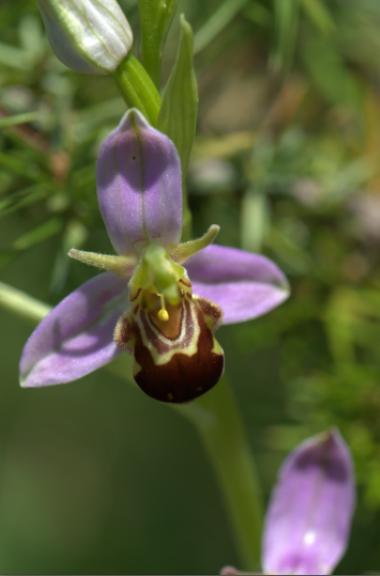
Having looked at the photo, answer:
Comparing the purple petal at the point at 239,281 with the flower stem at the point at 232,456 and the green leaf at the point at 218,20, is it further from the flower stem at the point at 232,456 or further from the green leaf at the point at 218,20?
the green leaf at the point at 218,20

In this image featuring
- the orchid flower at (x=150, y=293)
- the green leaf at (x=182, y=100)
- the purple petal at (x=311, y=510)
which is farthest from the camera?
the purple petal at (x=311, y=510)

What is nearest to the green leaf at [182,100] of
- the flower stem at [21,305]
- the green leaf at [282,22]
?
the flower stem at [21,305]

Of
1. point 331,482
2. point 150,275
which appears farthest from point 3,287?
point 331,482

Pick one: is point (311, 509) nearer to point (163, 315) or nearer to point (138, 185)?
point (163, 315)

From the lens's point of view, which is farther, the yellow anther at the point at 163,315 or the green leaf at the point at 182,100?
the yellow anther at the point at 163,315

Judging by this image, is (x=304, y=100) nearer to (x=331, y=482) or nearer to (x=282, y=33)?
(x=282, y=33)

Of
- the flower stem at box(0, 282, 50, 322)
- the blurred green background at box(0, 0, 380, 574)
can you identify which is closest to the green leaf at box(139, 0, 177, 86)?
the blurred green background at box(0, 0, 380, 574)

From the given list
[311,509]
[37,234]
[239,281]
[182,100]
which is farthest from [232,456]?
[182,100]

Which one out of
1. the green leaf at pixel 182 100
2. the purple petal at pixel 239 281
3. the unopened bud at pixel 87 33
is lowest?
the purple petal at pixel 239 281
